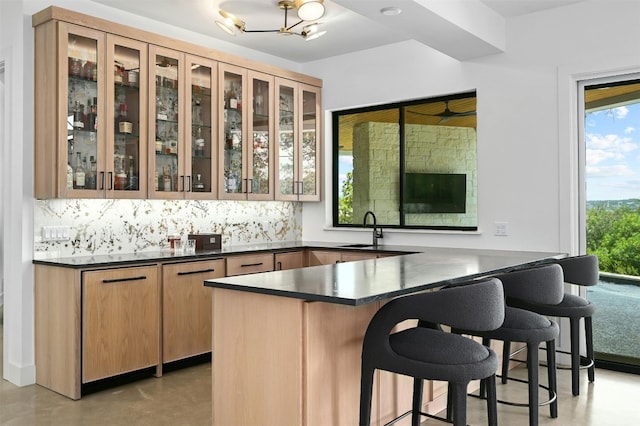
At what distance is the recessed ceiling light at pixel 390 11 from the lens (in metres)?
3.55

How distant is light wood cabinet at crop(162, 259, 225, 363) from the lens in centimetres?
406

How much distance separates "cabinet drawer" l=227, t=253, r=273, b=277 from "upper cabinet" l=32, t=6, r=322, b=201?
0.64m

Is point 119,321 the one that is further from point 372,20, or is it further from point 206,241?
point 372,20

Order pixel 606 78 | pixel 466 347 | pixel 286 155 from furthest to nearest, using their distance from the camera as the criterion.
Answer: pixel 286 155 < pixel 606 78 < pixel 466 347

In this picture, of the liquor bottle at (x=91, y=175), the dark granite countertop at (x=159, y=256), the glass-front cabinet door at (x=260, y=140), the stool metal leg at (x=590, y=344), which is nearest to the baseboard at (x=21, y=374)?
the dark granite countertop at (x=159, y=256)

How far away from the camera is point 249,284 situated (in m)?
2.40

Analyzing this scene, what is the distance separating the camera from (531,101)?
4.48 meters

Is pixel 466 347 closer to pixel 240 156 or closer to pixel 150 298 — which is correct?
pixel 150 298

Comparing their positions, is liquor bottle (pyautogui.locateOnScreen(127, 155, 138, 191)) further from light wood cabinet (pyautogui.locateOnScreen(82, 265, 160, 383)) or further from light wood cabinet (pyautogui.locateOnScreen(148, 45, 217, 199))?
light wood cabinet (pyautogui.locateOnScreen(82, 265, 160, 383))

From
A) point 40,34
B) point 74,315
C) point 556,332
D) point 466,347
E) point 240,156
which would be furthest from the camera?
point 240,156

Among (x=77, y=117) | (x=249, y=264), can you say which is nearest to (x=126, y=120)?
(x=77, y=117)

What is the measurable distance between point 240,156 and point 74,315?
6.96 feet

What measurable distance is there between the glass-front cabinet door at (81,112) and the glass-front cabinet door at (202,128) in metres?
0.78

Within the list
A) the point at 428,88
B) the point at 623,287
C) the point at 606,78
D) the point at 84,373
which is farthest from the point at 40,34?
the point at 623,287
